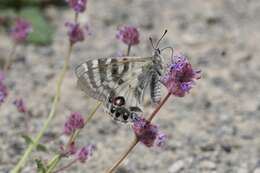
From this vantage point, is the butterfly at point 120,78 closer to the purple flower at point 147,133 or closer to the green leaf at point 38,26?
the purple flower at point 147,133

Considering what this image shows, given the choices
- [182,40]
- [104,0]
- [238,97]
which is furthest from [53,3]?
[238,97]

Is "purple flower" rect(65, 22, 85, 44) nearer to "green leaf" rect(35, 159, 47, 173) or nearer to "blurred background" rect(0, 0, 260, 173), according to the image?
"blurred background" rect(0, 0, 260, 173)

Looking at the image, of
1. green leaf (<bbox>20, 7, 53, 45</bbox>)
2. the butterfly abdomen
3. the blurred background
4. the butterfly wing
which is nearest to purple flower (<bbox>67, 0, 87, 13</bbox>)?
the butterfly wing

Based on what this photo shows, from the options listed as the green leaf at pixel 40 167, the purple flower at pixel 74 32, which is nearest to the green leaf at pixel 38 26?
the purple flower at pixel 74 32

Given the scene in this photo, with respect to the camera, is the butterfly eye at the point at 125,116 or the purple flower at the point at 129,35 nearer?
the butterfly eye at the point at 125,116

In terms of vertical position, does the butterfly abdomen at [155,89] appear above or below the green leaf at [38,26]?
above

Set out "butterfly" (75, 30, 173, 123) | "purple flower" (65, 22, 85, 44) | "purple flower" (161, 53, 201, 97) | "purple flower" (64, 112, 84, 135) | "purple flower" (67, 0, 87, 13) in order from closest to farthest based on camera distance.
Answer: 1. "purple flower" (161, 53, 201, 97)
2. "butterfly" (75, 30, 173, 123)
3. "purple flower" (64, 112, 84, 135)
4. "purple flower" (67, 0, 87, 13)
5. "purple flower" (65, 22, 85, 44)

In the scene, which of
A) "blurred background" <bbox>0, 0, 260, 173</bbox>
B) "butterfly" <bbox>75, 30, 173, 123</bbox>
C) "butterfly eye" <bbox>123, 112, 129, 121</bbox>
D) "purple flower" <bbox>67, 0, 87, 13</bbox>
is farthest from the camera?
"blurred background" <bbox>0, 0, 260, 173</bbox>
